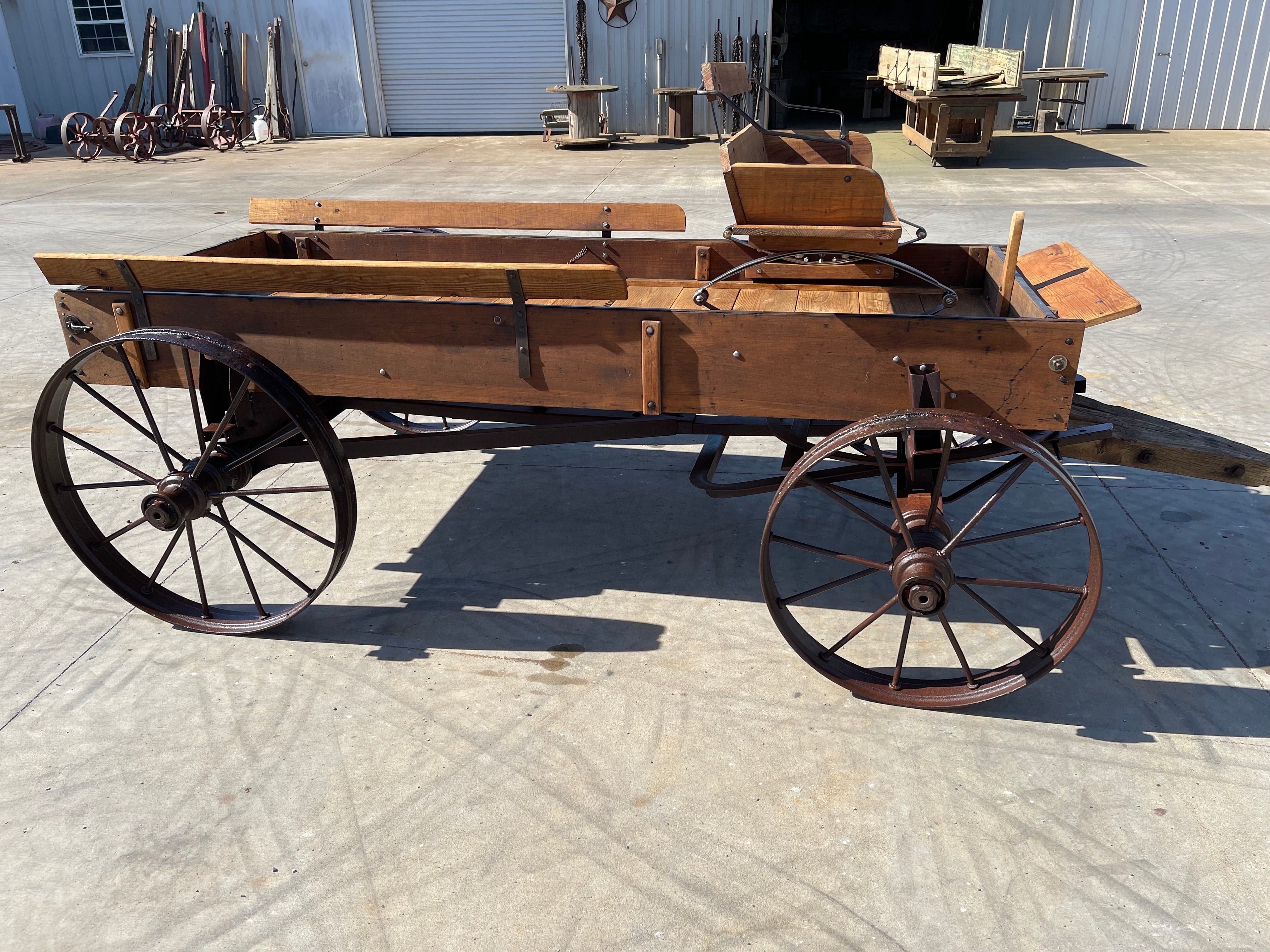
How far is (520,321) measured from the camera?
9.48ft

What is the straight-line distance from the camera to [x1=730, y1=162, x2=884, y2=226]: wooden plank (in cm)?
306

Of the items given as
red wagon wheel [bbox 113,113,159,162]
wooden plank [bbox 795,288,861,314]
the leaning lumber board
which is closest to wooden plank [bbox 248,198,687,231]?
wooden plank [bbox 795,288,861,314]

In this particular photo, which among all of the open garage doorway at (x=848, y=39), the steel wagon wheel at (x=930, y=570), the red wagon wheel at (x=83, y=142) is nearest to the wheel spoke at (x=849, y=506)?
the steel wagon wheel at (x=930, y=570)

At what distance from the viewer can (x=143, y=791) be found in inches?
107

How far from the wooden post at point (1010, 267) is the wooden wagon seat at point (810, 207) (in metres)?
0.35

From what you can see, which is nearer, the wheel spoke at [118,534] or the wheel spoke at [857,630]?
the wheel spoke at [857,630]

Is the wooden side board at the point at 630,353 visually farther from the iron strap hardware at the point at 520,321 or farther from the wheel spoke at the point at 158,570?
the wheel spoke at the point at 158,570

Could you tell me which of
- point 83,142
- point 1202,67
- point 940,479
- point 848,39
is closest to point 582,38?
point 83,142

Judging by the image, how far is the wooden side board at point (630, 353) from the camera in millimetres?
2717

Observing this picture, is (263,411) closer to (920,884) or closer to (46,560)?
(46,560)

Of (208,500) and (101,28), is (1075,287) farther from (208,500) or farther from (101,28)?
(101,28)

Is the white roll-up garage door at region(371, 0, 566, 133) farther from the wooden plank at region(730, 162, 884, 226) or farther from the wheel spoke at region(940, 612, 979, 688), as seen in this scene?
the wheel spoke at region(940, 612, 979, 688)

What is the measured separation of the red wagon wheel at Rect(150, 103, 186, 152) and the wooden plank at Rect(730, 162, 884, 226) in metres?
15.7

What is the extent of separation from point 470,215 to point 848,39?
781 inches
